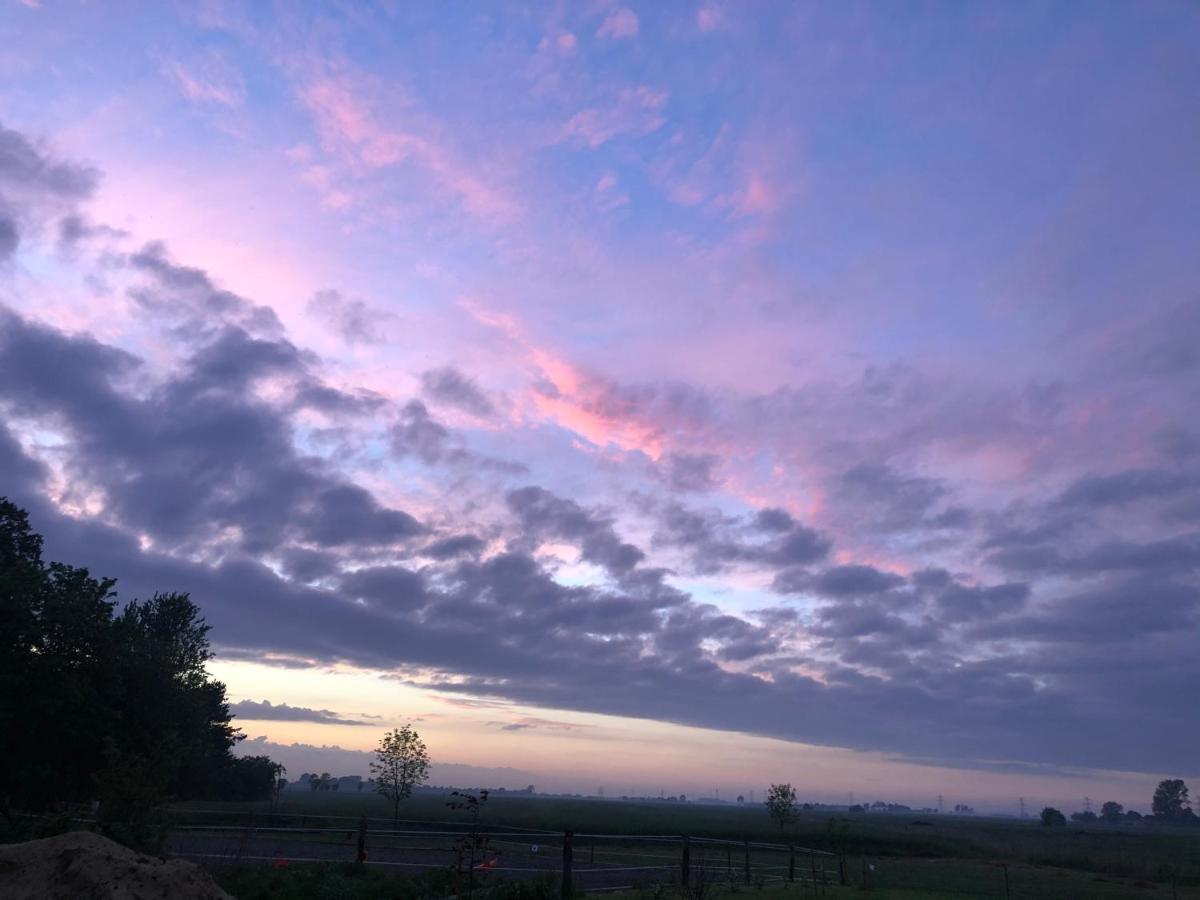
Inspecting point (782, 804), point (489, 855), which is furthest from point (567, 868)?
point (782, 804)

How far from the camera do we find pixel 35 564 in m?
30.3

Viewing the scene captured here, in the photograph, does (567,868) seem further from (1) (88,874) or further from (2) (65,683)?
(2) (65,683)

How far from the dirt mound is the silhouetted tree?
206 meters

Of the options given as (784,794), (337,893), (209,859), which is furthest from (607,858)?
(337,893)

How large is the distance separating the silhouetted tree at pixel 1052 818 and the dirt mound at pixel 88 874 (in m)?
206

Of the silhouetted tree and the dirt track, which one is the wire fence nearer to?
the dirt track

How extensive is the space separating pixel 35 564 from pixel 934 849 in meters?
73.5

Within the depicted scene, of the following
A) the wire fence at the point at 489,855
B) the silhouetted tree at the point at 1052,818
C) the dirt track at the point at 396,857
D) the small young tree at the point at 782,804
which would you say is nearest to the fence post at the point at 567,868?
the wire fence at the point at 489,855

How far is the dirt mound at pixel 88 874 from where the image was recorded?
371 inches

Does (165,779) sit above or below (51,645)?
below

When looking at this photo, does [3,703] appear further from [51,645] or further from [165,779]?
[165,779]

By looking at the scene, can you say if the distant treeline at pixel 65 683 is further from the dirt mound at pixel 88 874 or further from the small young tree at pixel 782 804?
the small young tree at pixel 782 804

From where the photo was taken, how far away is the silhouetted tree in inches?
6865

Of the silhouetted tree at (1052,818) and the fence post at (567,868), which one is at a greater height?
the fence post at (567,868)
